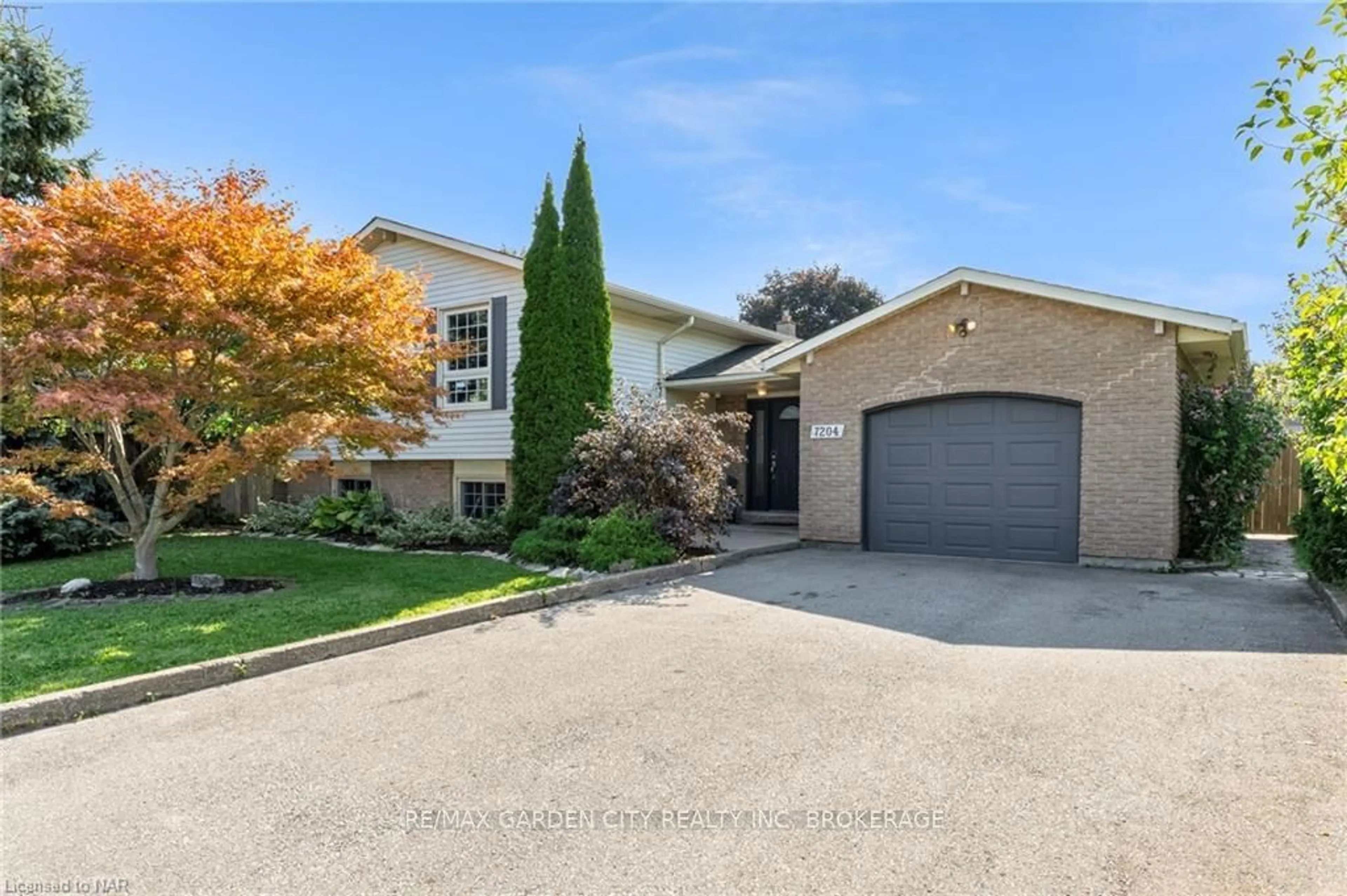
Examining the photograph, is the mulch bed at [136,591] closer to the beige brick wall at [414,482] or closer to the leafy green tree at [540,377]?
the leafy green tree at [540,377]

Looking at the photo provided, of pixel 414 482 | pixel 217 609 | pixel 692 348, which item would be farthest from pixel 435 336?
pixel 217 609

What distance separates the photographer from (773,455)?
14.8 metres

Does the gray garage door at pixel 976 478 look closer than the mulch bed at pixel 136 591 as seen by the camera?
No

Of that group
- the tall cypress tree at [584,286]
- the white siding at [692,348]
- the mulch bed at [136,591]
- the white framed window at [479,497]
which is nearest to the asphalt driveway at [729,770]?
the mulch bed at [136,591]

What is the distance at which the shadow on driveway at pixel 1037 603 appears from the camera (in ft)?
18.6

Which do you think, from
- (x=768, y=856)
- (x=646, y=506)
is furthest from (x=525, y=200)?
(x=768, y=856)

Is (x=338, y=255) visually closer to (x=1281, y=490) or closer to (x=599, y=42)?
(x=599, y=42)

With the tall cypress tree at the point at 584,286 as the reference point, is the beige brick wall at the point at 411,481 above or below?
below

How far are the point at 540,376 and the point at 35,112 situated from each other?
11.7 meters

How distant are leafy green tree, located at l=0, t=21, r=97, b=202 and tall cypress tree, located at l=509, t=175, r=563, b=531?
9441 millimetres

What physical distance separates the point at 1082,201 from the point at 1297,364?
24.5 feet

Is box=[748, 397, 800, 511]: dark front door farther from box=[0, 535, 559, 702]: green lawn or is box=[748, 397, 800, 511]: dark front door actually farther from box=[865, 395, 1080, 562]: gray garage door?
box=[0, 535, 559, 702]: green lawn

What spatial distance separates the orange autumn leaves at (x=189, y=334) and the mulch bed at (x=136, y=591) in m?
0.63

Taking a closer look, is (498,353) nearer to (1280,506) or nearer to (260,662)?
(260,662)
